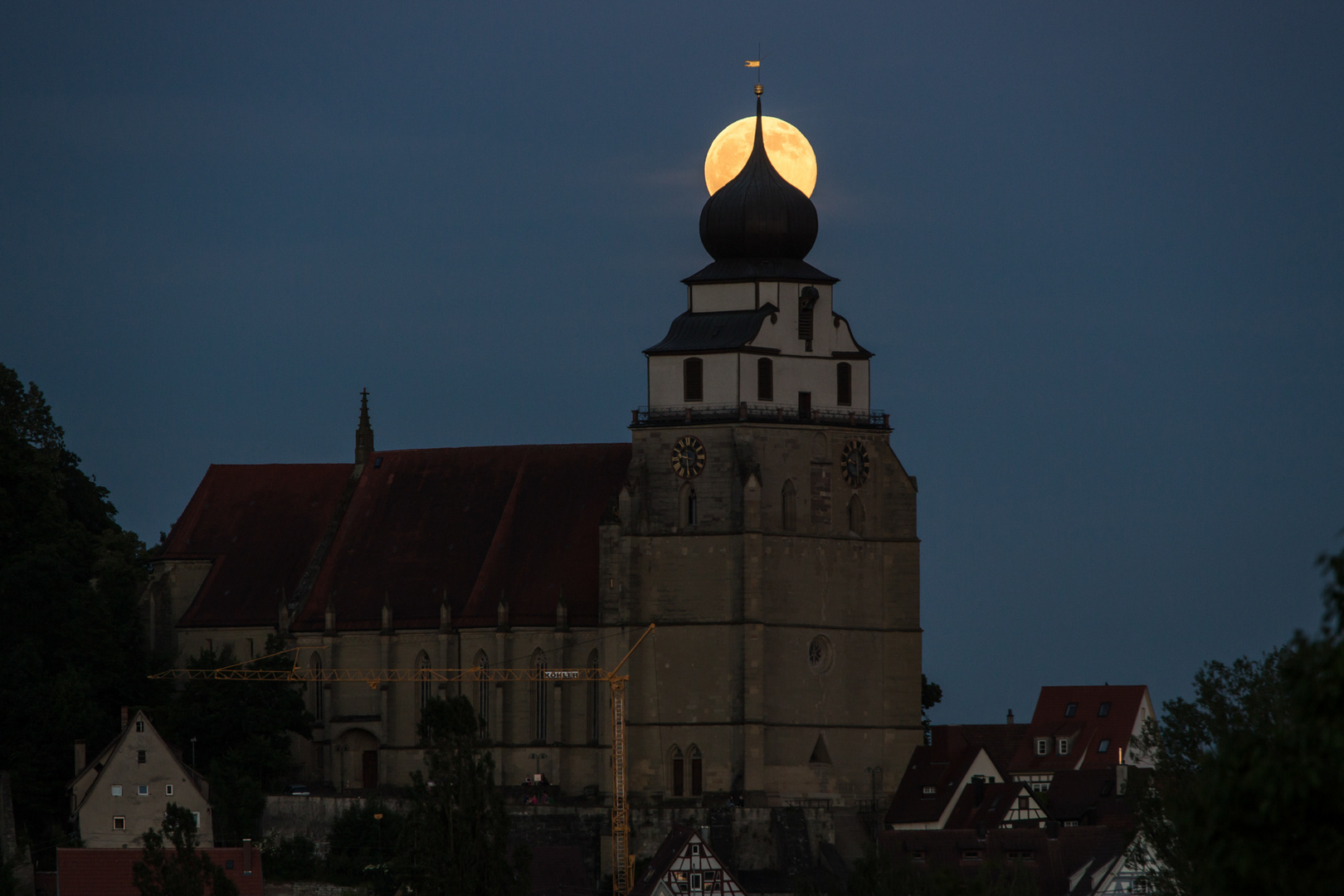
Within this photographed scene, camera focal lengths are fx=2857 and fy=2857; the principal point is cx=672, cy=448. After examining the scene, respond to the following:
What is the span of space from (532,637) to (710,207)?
48.2ft

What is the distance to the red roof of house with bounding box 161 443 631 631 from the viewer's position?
9112 cm

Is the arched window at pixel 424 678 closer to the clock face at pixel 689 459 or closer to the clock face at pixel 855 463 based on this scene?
the clock face at pixel 689 459

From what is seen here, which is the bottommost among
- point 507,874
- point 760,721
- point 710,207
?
point 507,874

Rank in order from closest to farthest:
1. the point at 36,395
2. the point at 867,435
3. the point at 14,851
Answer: the point at 14,851 < the point at 867,435 < the point at 36,395

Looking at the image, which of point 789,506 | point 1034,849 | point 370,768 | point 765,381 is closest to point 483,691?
point 370,768

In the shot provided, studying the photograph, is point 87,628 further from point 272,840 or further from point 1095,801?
point 1095,801

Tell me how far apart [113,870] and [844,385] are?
87.9 ft

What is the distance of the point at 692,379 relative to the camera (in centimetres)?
8794

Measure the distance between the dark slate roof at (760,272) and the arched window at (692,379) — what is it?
2802mm

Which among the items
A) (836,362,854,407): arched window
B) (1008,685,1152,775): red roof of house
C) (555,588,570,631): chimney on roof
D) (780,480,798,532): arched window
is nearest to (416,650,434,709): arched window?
(555,588,570,631): chimney on roof

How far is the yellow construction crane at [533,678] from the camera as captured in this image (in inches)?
3300

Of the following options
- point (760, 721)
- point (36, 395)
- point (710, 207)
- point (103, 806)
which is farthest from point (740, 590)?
point (36, 395)

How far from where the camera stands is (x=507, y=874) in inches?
2429

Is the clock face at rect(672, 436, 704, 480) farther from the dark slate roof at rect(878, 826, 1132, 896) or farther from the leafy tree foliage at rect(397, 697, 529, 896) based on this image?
the leafy tree foliage at rect(397, 697, 529, 896)
